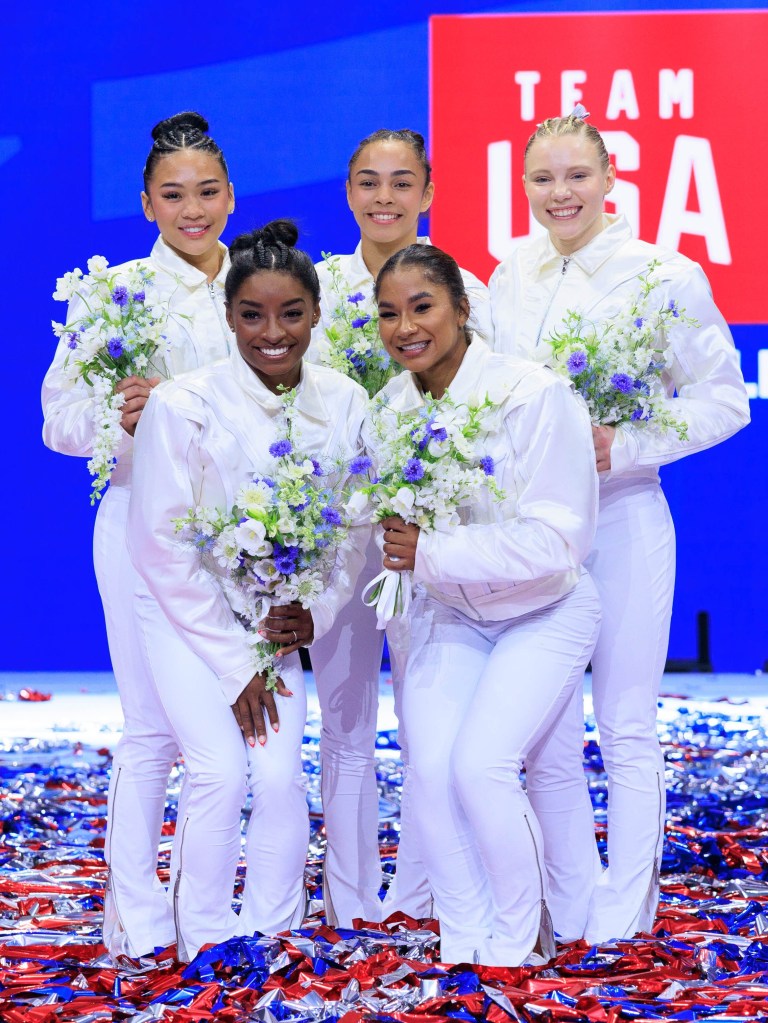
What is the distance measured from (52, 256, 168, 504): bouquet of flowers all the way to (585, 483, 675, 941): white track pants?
4.34 ft

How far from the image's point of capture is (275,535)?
3.50 m

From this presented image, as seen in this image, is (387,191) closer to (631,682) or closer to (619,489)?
(619,489)

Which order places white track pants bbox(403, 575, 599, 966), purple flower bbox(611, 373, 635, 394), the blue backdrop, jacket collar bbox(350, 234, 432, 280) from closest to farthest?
white track pants bbox(403, 575, 599, 966), purple flower bbox(611, 373, 635, 394), jacket collar bbox(350, 234, 432, 280), the blue backdrop

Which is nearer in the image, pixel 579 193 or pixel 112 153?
pixel 579 193

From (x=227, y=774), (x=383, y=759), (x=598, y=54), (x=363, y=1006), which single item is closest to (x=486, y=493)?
(x=227, y=774)

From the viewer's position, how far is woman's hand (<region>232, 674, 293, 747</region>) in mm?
3605

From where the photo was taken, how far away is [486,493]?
364 centimetres

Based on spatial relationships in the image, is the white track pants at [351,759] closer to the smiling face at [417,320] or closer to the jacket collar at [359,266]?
the smiling face at [417,320]

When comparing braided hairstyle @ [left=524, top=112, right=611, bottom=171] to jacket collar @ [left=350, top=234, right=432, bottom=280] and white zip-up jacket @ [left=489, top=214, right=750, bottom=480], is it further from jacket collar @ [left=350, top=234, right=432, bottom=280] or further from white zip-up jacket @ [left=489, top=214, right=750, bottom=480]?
jacket collar @ [left=350, top=234, right=432, bottom=280]

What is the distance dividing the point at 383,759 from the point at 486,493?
305 centimetres

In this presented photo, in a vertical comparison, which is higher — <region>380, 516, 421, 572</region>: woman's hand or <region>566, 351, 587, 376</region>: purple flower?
<region>566, 351, 587, 376</region>: purple flower

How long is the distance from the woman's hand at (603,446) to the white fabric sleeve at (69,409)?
1.24m

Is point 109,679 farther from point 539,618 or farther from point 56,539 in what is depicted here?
point 539,618

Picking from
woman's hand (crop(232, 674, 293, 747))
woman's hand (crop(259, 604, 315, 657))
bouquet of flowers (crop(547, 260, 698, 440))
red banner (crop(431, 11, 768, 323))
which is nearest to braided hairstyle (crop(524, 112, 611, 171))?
bouquet of flowers (crop(547, 260, 698, 440))
